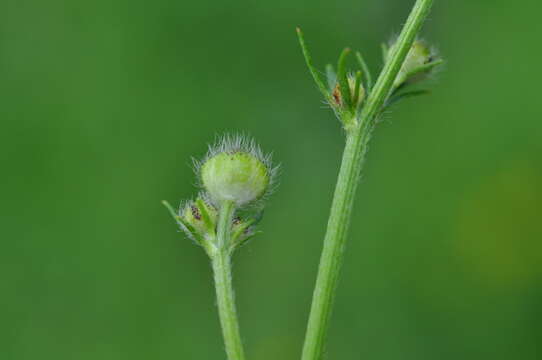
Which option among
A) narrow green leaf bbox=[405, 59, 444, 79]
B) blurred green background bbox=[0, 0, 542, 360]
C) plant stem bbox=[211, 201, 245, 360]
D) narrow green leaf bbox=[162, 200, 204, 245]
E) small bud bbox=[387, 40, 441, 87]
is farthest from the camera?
blurred green background bbox=[0, 0, 542, 360]

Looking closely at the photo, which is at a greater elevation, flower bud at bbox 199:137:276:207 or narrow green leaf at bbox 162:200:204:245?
flower bud at bbox 199:137:276:207

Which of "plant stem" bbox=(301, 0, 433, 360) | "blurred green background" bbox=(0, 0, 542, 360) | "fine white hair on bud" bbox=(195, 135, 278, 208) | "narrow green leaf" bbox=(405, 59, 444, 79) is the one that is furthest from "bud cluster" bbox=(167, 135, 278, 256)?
"blurred green background" bbox=(0, 0, 542, 360)

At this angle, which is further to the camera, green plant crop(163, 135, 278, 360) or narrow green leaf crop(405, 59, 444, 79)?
narrow green leaf crop(405, 59, 444, 79)

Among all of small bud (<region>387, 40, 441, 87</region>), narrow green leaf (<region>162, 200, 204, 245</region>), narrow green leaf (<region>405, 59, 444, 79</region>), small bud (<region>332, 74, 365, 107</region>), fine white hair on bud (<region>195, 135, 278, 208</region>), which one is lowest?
narrow green leaf (<region>162, 200, 204, 245</region>)

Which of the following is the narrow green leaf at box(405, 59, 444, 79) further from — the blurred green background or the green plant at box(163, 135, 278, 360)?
the blurred green background

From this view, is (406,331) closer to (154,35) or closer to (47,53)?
(154,35)

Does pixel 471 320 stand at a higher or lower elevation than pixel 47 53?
lower

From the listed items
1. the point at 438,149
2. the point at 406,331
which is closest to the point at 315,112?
the point at 438,149

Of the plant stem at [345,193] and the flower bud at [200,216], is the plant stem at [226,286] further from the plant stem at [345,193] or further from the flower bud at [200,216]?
the plant stem at [345,193]
